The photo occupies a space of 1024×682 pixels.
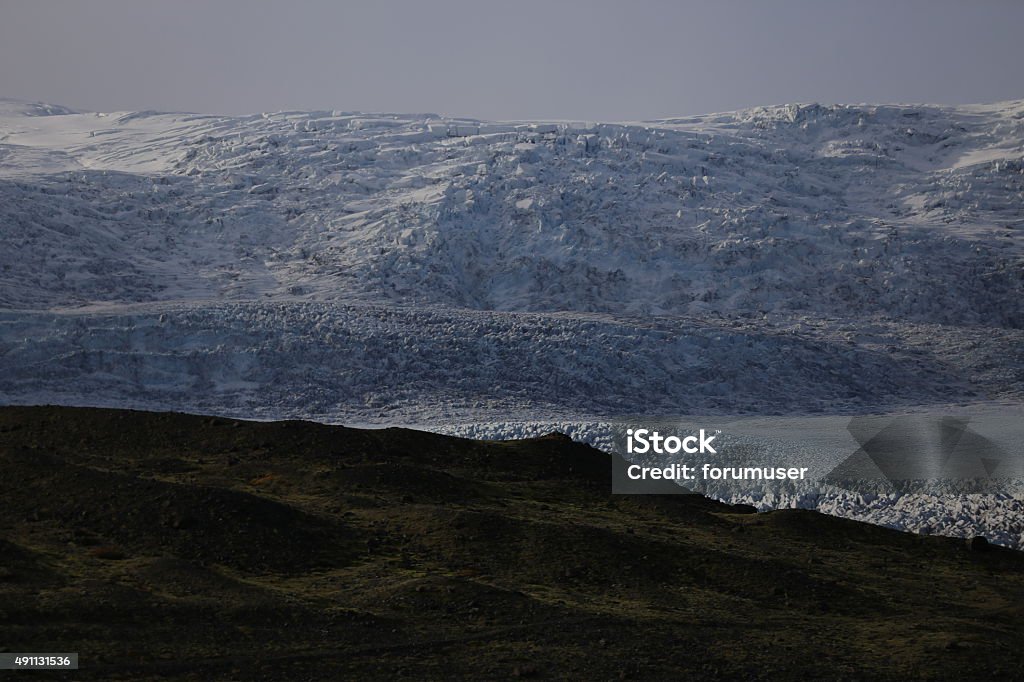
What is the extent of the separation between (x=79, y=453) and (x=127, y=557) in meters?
7.71

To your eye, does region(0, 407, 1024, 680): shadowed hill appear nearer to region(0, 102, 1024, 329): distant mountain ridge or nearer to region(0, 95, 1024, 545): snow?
region(0, 95, 1024, 545): snow

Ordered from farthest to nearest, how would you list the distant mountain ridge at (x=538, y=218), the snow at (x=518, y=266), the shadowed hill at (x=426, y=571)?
1. the distant mountain ridge at (x=538, y=218)
2. the snow at (x=518, y=266)
3. the shadowed hill at (x=426, y=571)

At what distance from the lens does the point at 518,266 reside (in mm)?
52250

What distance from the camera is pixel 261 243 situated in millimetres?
54375

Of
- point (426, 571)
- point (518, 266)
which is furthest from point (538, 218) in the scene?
point (426, 571)

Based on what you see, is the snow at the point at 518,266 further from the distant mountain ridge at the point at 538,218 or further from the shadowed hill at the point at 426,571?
the shadowed hill at the point at 426,571

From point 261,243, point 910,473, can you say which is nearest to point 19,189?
point 261,243

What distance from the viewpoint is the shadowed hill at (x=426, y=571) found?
14.3 m

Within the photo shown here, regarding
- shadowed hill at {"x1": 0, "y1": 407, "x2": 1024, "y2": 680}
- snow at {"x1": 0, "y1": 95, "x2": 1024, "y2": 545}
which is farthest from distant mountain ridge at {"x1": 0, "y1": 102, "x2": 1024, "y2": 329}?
shadowed hill at {"x1": 0, "y1": 407, "x2": 1024, "y2": 680}

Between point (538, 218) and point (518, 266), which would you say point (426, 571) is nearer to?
point (518, 266)

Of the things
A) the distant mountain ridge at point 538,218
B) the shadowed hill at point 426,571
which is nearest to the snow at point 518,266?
the distant mountain ridge at point 538,218

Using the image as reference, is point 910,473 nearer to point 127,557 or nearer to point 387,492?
point 387,492

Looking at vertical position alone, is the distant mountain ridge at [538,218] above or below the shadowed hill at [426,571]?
above

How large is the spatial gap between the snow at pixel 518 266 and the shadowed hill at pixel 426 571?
220 inches
